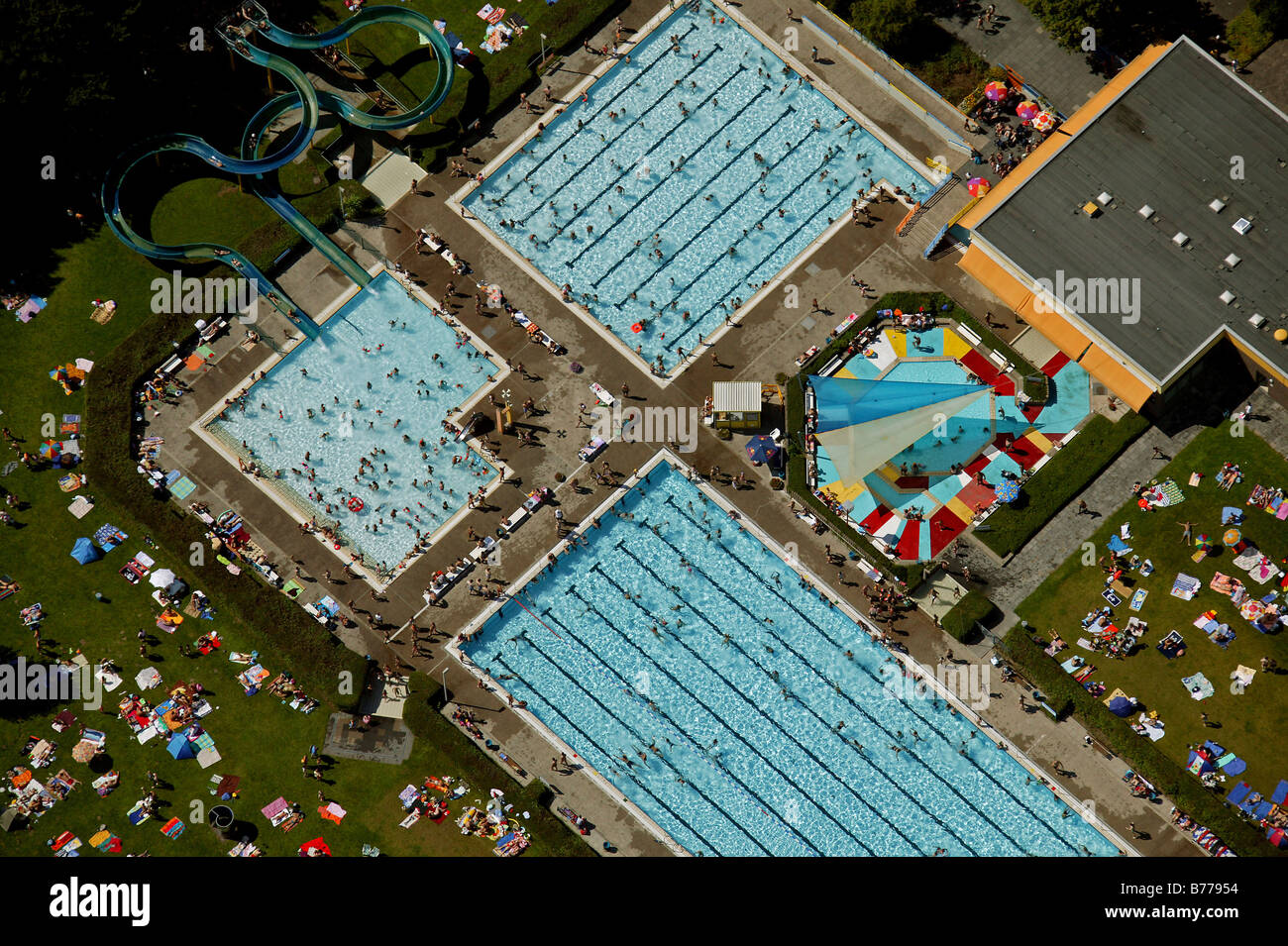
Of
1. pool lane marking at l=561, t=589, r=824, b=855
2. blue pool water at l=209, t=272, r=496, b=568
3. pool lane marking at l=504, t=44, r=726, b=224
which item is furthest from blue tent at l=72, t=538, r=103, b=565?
pool lane marking at l=504, t=44, r=726, b=224

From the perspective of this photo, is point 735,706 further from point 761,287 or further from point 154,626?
point 154,626

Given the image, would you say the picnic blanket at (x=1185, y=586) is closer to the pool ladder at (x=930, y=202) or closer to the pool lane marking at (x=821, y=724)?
the pool lane marking at (x=821, y=724)

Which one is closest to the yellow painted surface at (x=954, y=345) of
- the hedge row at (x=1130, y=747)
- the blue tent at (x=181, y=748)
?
the hedge row at (x=1130, y=747)

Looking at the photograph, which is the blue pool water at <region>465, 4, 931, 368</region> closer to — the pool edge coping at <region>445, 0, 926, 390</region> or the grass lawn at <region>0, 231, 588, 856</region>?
the pool edge coping at <region>445, 0, 926, 390</region>
